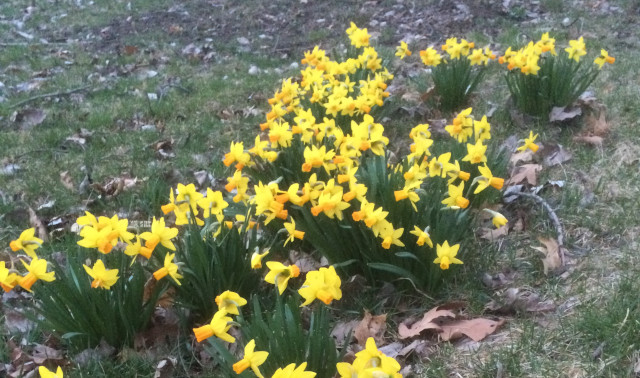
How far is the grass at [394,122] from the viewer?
206 cm

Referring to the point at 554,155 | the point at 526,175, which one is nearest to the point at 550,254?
the point at 526,175

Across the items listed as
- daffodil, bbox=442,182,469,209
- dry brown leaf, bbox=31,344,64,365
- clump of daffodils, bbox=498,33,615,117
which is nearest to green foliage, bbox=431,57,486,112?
clump of daffodils, bbox=498,33,615,117

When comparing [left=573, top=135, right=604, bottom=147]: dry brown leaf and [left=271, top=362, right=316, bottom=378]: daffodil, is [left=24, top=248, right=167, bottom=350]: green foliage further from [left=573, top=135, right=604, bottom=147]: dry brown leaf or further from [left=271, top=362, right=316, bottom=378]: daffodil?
[left=573, top=135, right=604, bottom=147]: dry brown leaf

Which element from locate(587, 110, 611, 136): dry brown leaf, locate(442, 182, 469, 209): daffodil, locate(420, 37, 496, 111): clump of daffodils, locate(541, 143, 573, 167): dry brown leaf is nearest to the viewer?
locate(442, 182, 469, 209): daffodil

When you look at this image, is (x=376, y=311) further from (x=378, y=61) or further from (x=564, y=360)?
(x=378, y=61)

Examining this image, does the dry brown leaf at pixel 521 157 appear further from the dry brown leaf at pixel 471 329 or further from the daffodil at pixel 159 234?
the daffodil at pixel 159 234

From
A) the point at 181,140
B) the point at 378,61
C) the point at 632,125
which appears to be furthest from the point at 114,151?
the point at 632,125

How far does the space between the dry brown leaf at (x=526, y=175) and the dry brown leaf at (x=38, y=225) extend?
2.50 meters

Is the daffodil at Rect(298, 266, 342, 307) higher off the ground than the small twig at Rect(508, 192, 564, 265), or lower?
higher

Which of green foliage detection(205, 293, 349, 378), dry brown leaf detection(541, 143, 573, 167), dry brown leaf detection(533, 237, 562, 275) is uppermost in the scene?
green foliage detection(205, 293, 349, 378)

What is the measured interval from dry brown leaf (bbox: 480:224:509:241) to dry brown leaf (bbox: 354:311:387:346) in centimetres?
77

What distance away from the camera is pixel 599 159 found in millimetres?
3385

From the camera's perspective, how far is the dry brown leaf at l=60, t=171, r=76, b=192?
384 cm

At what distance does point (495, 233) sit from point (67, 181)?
8.77ft
